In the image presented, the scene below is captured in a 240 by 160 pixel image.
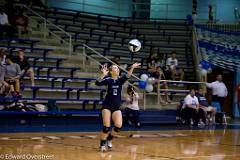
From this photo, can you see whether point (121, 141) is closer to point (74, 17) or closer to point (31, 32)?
point (31, 32)

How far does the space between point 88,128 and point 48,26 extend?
8.40m

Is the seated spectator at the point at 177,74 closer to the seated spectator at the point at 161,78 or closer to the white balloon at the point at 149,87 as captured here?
the seated spectator at the point at 161,78

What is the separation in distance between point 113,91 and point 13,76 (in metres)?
6.34

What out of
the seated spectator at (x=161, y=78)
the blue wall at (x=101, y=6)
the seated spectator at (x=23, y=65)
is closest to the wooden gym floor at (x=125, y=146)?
the seated spectator at (x=23, y=65)

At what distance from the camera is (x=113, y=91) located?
11086mm

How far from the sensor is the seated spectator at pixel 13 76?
1622 cm

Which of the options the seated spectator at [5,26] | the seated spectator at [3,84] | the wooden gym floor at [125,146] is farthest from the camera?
the seated spectator at [5,26]

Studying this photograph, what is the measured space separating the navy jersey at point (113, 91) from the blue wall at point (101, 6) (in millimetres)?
15992

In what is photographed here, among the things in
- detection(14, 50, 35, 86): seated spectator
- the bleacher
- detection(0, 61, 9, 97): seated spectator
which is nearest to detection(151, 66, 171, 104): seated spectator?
the bleacher

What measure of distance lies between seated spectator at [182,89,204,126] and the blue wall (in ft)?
31.3

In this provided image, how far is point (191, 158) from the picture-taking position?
9.93 meters

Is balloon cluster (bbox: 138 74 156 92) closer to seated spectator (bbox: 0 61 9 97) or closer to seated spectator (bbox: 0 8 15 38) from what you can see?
seated spectator (bbox: 0 61 9 97)

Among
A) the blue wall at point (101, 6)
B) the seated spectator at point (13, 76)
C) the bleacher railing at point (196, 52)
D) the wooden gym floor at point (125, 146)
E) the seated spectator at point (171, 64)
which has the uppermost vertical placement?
the blue wall at point (101, 6)

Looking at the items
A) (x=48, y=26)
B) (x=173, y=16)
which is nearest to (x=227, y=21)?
(x=173, y=16)
